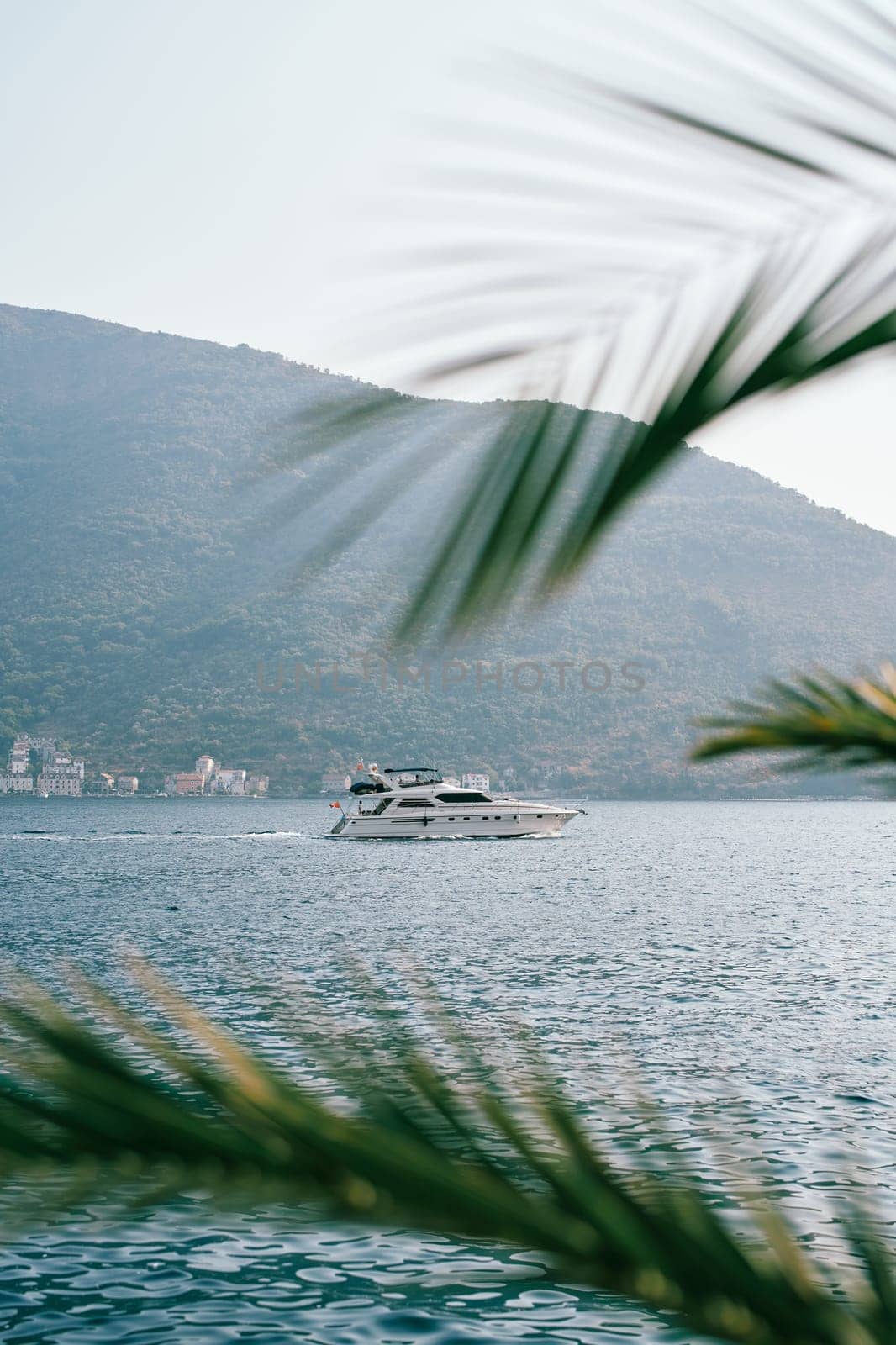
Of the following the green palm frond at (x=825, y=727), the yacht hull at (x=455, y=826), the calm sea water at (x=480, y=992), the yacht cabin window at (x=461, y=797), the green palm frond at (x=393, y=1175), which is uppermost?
the yacht cabin window at (x=461, y=797)

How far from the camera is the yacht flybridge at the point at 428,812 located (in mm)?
75812

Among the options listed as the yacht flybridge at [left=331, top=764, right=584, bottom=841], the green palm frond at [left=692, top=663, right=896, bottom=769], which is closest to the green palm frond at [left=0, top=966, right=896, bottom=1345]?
the green palm frond at [left=692, top=663, right=896, bottom=769]

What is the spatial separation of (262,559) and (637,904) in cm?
5612

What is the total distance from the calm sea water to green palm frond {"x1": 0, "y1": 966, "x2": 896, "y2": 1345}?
0.04 metres

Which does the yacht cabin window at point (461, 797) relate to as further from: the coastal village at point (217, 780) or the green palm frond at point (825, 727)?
the coastal village at point (217, 780)

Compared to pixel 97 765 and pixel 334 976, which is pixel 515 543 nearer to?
pixel 334 976

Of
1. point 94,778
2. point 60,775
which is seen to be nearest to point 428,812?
point 60,775

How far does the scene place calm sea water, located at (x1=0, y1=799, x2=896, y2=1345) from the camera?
→ 12.2m

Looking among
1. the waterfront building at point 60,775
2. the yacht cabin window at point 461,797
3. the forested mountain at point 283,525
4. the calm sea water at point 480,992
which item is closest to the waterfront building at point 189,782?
the waterfront building at point 60,775

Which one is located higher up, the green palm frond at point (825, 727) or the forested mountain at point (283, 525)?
the forested mountain at point (283, 525)

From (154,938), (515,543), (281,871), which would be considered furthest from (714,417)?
(281,871)

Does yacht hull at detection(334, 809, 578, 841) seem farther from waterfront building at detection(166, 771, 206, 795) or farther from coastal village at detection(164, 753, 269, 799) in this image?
waterfront building at detection(166, 771, 206, 795)

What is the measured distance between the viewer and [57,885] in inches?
2352

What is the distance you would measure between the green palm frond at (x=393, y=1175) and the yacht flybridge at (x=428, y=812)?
234 ft
